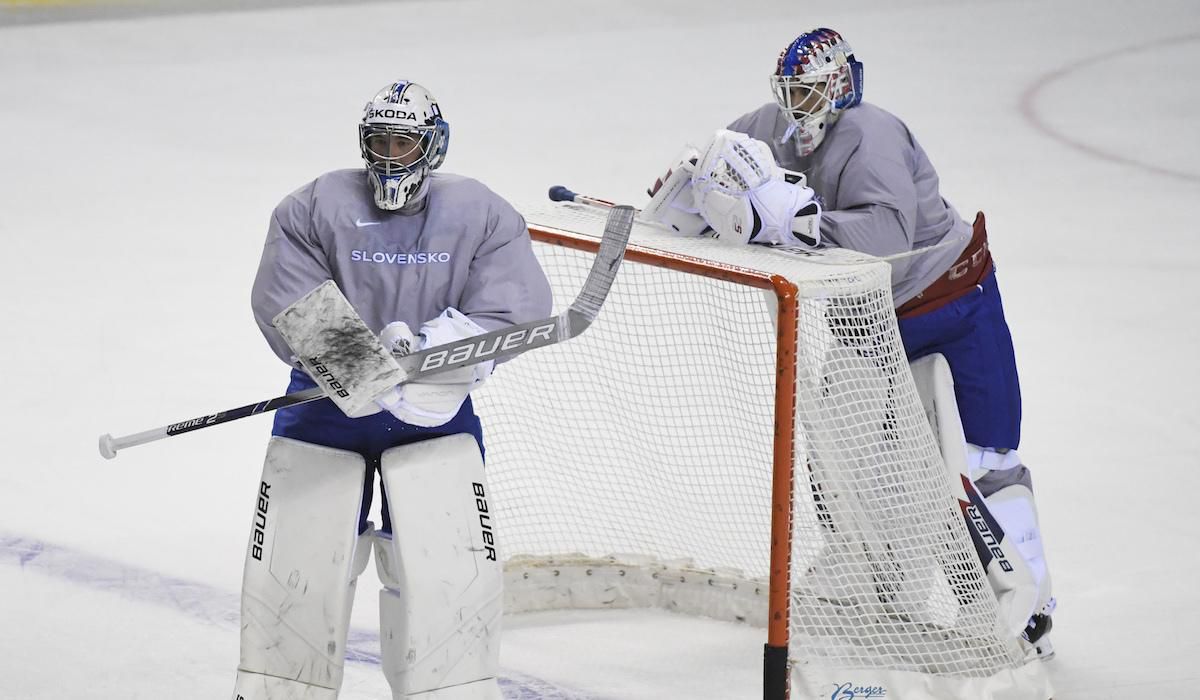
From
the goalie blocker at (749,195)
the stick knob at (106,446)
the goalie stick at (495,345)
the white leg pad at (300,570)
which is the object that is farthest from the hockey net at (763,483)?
the stick knob at (106,446)

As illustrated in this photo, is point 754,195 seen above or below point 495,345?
above

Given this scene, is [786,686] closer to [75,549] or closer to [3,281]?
[75,549]

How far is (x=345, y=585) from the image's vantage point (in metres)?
2.78

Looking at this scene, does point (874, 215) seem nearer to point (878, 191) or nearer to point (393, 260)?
point (878, 191)

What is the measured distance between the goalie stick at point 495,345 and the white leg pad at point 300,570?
0.36 feet

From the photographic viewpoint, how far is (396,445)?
2.87 m

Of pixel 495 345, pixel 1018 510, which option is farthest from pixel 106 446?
pixel 1018 510

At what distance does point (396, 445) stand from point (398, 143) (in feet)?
1.64

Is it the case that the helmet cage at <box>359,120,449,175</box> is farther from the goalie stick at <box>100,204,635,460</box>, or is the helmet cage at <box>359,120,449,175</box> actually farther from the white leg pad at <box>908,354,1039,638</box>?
the white leg pad at <box>908,354,1039,638</box>

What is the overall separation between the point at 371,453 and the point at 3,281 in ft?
10.4

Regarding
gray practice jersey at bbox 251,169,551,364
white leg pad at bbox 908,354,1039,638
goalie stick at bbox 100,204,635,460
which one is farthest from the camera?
white leg pad at bbox 908,354,1039,638

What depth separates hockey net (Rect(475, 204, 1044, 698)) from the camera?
309 cm

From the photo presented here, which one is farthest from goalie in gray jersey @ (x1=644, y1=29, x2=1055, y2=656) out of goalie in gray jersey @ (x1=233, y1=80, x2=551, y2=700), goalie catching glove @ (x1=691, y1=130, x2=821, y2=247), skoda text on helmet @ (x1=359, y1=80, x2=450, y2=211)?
skoda text on helmet @ (x1=359, y1=80, x2=450, y2=211)

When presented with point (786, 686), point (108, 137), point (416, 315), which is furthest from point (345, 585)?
point (108, 137)
